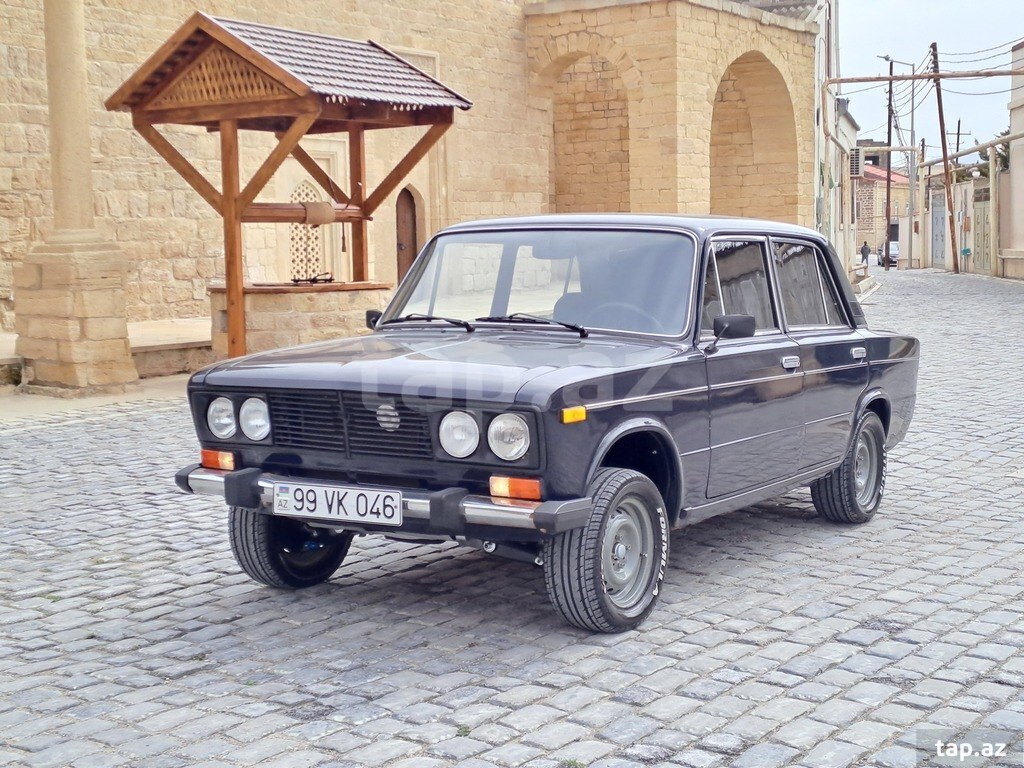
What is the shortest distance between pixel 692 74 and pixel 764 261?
19.1 m

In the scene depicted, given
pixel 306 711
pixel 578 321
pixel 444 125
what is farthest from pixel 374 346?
pixel 444 125

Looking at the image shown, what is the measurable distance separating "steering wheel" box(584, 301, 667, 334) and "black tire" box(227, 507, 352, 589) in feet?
4.61

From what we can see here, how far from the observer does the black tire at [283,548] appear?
17.7 feet

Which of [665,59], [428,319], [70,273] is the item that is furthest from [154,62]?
[665,59]

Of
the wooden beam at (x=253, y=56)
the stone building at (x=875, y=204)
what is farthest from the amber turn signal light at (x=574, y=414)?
the stone building at (x=875, y=204)

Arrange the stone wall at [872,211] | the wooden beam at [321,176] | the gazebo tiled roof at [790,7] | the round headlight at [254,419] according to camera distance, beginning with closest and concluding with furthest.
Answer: the round headlight at [254,419] → the wooden beam at [321,176] → the gazebo tiled roof at [790,7] → the stone wall at [872,211]

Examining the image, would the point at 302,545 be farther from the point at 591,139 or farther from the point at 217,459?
the point at 591,139

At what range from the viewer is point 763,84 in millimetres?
28719

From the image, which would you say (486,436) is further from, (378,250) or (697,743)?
(378,250)

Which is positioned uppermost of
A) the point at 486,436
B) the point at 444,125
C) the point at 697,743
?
the point at 444,125

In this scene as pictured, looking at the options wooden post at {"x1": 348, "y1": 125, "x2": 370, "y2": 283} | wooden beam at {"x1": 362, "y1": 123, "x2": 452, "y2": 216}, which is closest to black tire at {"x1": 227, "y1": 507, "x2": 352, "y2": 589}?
wooden beam at {"x1": 362, "y1": 123, "x2": 452, "y2": 216}

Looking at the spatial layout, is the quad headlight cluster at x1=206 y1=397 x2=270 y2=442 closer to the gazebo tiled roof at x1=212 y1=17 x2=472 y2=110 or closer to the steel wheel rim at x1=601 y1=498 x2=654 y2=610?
the steel wheel rim at x1=601 y1=498 x2=654 y2=610

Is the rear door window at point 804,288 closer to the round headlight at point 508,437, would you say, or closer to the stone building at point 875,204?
the round headlight at point 508,437

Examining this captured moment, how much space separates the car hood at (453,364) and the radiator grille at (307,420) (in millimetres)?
46
